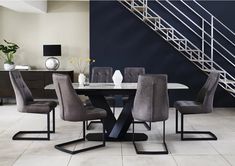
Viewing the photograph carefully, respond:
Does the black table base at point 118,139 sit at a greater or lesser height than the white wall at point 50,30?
lesser

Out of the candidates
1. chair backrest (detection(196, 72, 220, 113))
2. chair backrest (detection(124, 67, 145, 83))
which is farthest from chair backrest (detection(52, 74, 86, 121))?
chair backrest (detection(124, 67, 145, 83))

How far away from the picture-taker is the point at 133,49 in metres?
7.37

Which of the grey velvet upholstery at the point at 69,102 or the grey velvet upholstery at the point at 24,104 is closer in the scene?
the grey velvet upholstery at the point at 69,102

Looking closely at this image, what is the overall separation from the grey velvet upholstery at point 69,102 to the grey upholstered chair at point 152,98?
24.5 inches

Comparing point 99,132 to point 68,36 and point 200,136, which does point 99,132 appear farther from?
point 68,36

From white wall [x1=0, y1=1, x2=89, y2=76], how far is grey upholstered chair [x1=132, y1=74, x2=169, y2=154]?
428cm

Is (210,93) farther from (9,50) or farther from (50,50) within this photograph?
(9,50)

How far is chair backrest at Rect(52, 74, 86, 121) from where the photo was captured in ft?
12.6

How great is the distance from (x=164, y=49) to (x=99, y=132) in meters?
3.16

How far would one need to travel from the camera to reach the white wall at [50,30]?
7.88m

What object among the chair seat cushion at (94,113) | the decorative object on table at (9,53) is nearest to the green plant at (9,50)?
the decorative object on table at (9,53)

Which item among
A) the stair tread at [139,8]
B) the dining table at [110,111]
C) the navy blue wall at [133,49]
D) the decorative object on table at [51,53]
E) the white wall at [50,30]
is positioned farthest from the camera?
the white wall at [50,30]

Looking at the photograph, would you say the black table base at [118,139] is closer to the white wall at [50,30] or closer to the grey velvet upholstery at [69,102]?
the grey velvet upholstery at [69,102]

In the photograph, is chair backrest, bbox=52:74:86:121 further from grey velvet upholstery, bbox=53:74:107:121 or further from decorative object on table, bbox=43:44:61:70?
decorative object on table, bbox=43:44:61:70
